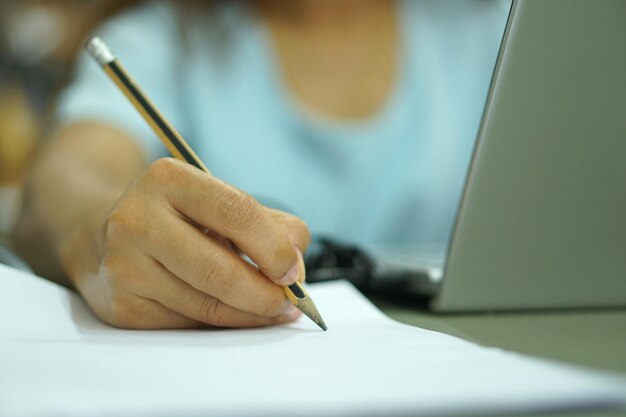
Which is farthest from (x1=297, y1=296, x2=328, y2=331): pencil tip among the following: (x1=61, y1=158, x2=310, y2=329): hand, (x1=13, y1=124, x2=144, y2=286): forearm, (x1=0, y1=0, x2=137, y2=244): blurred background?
(x1=0, y1=0, x2=137, y2=244): blurred background

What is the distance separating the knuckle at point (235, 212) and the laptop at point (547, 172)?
0.43 feet

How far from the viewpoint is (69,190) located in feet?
1.75

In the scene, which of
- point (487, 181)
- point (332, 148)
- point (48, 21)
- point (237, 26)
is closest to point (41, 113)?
point (48, 21)

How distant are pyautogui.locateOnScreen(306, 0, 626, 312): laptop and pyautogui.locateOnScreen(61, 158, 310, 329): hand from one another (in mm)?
120

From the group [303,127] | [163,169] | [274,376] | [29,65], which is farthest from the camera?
[29,65]

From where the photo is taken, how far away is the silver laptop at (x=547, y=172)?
341 mm

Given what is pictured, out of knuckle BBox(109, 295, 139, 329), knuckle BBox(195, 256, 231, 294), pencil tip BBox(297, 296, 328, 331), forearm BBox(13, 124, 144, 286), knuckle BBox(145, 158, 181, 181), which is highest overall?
knuckle BBox(145, 158, 181, 181)

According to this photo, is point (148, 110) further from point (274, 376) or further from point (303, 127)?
point (303, 127)

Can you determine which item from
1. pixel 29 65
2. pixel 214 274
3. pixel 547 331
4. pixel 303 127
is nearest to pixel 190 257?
pixel 214 274

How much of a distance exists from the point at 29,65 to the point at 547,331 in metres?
1.29

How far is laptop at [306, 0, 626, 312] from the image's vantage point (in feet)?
1.12

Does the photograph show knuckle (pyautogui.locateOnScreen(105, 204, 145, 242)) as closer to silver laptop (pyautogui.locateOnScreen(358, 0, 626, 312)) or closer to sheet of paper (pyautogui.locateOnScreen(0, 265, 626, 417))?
sheet of paper (pyautogui.locateOnScreen(0, 265, 626, 417))

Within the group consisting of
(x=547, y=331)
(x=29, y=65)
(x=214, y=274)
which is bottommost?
(x=29, y=65)

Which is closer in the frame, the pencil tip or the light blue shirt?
the pencil tip
